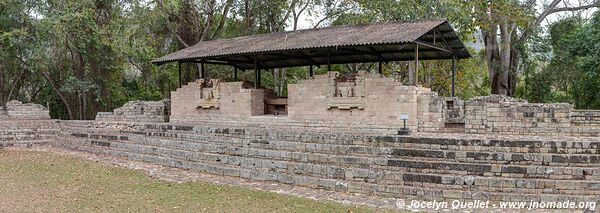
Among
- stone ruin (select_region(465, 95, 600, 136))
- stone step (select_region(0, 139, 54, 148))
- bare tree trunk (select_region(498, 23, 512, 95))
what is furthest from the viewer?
bare tree trunk (select_region(498, 23, 512, 95))

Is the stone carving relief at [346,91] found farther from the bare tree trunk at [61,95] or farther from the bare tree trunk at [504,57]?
the bare tree trunk at [61,95]

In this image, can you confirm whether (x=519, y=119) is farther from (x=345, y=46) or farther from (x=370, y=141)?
(x=345, y=46)

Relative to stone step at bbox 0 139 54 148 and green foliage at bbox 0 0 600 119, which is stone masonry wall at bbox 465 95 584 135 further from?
stone step at bbox 0 139 54 148

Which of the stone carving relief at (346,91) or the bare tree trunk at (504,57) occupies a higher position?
the bare tree trunk at (504,57)

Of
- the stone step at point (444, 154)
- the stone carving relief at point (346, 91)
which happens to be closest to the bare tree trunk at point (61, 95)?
the stone step at point (444, 154)

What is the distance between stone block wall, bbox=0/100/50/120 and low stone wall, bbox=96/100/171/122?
3073mm

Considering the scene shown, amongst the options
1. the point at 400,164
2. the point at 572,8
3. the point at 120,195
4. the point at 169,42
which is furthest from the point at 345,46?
the point at 169,42

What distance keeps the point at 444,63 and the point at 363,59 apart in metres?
13.5

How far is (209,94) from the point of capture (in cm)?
1589

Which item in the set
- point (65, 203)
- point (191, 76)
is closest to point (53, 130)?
point (191, 76)

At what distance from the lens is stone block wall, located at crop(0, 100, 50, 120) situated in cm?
1914

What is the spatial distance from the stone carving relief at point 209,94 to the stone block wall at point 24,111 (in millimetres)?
8162

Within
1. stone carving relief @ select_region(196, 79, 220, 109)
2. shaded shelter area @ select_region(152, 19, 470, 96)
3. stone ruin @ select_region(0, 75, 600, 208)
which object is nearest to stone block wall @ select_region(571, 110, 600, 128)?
stone ruin @ select_region(0, 75, 600, 208)

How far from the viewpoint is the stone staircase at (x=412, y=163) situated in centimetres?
793
